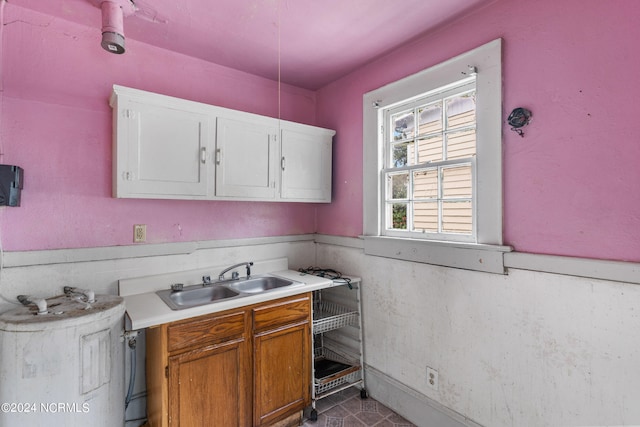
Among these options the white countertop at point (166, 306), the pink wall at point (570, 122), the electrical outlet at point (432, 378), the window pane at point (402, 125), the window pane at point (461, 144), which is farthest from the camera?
the window pane at point (402, 125)

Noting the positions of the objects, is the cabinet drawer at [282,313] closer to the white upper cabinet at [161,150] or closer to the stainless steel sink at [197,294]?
the stainless steel sink at [197,294]

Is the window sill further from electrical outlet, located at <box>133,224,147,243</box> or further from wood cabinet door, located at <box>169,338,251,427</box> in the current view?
electrical outlet, located at <box>133,224,147,243</box>

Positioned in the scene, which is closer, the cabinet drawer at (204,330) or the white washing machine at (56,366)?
the white washing machine at (56,366)

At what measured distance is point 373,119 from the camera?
249cm

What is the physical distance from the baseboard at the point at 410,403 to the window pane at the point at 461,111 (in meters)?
1.81

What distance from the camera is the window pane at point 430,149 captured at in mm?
2141

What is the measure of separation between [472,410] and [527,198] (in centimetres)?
129

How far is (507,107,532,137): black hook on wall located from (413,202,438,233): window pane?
2.14 feet

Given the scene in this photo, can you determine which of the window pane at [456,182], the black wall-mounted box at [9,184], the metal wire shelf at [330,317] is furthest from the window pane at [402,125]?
the black wall-mounted box at [9,184]

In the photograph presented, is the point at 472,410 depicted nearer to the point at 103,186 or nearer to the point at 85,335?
A: the point at 85,335

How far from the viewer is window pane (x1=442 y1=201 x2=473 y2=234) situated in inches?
77.9

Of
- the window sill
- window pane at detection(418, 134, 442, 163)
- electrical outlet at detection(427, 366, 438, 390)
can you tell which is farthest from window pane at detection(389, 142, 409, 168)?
electrical outlet at detection(427, 366, 438, 390)

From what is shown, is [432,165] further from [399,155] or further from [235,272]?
[235,272]

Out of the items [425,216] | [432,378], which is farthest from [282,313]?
[425,216]
